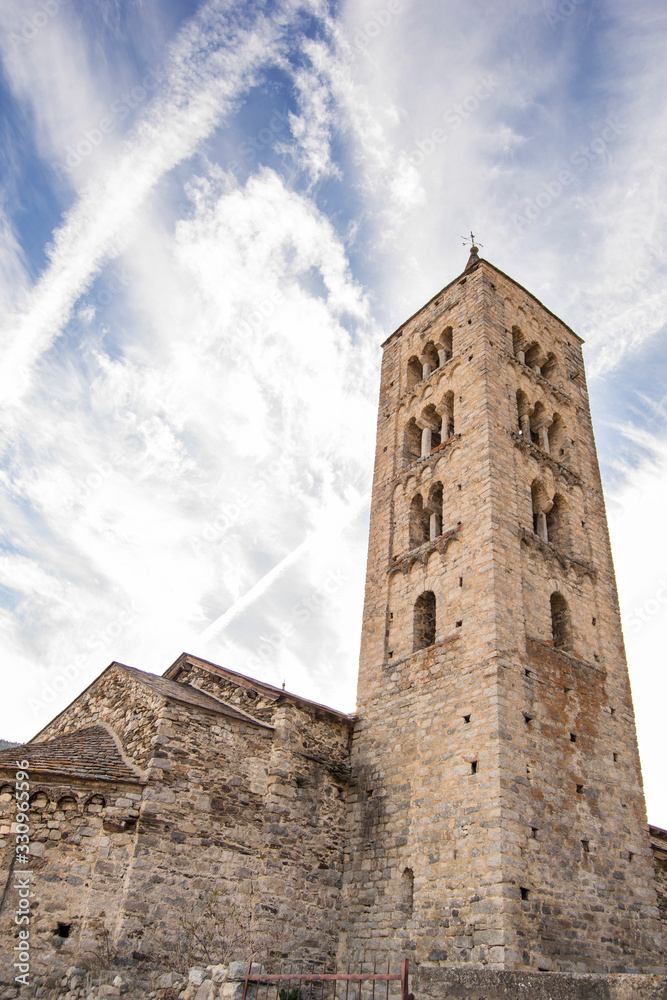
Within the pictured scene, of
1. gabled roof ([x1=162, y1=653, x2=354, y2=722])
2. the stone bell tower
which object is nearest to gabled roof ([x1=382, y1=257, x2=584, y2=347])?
the stone bell tower

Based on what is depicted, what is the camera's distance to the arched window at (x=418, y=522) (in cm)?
1611

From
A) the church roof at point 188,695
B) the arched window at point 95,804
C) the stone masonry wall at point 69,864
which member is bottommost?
the stone masonry wall at point 69,864

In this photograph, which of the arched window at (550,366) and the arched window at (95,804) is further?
the arched window at (550,366)

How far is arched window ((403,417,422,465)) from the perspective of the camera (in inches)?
719

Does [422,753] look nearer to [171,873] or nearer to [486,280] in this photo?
[171,873]

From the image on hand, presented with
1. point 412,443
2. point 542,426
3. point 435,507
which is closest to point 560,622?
point 435,507

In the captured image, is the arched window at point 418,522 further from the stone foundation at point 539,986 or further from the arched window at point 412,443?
the stone foundation at point 539,986

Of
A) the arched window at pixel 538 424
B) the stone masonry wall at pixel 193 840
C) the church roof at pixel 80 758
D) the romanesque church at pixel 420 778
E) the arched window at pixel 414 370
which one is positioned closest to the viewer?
the stone masonry wall at pixel 193 840

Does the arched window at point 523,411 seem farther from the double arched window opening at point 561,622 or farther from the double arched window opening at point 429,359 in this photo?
the double arched window opening at point 561,622

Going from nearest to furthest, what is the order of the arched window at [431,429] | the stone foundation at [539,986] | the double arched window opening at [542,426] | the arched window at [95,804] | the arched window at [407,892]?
the stone foundation at [539,986], the arched window at [95,804], the arched window at [407,892], the double arched window opening at [542,426], the arched window at [431,429]

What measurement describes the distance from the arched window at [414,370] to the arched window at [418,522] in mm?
4837

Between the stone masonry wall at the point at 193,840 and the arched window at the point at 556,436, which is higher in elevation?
the arched window at the point at 556,436

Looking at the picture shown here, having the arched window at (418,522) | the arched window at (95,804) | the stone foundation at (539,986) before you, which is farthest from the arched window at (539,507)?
the arched window at (95,804)

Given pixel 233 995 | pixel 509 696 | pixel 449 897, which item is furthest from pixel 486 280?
pixel 233 995
